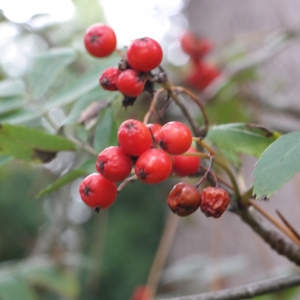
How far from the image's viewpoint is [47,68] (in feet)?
2.12

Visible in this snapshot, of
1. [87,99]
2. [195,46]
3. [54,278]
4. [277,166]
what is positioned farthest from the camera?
[195,46]

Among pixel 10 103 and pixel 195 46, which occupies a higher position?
pixel 10 103

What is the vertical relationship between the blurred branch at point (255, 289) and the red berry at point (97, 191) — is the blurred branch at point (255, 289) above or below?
below

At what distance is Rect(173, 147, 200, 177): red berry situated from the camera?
1.25 ft

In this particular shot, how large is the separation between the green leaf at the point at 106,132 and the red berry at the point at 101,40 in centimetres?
9

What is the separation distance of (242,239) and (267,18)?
1.02m

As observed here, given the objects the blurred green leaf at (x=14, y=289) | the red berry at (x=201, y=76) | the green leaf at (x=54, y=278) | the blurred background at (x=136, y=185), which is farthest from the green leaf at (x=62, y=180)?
the red berry at (x=201, y=76)

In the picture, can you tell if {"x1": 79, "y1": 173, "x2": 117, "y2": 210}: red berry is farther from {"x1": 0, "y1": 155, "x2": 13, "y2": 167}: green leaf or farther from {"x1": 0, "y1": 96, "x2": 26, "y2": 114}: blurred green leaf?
{"x1": 0, "y1": 96, "x2": 26, "y2": 114}: blurred green leaf

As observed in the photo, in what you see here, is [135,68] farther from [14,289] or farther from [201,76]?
[201,76]

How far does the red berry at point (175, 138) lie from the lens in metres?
0.31

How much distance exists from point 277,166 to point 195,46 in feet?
3.07

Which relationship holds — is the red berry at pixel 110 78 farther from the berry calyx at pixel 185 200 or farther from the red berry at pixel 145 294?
the red berry at pixel 145 294

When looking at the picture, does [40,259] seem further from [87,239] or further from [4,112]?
[87,239]

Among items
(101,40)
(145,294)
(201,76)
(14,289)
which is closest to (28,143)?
(101,40)
